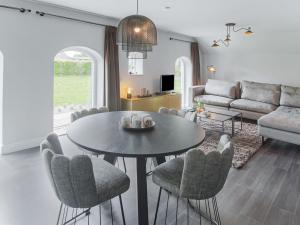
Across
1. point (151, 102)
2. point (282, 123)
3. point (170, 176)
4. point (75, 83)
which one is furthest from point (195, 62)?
point (170, 176)

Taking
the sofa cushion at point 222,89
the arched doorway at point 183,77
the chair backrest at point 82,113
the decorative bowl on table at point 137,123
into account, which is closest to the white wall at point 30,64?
the chair backrest at point 82,113

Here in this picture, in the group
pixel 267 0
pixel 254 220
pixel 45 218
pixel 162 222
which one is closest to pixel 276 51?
pixel 267 0

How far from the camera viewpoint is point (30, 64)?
12.4 ft

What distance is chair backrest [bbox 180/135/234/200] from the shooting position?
1.57 metres

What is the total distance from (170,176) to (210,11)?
11.1ft

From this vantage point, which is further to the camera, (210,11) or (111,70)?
(111,70)

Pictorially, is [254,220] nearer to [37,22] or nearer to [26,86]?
[26,86]

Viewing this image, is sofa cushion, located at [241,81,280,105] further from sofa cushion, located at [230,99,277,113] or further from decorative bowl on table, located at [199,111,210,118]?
decorative bowl on table, located at [199,111,210,118]

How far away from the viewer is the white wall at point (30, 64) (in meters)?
3.56

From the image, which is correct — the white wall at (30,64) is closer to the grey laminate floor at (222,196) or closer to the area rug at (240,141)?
the grey laminate floor at (222,196)

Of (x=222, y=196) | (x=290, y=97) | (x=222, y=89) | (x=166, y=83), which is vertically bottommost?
(x=222, y=196)

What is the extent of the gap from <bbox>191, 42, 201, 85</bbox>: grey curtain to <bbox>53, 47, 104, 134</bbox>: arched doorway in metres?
3.68

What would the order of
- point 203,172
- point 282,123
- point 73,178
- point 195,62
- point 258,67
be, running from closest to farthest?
1. point 73,178
2. point 203,172
3. point 282,123
4. point 258,67
5. point 195,62

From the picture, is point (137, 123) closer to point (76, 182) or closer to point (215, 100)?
point (76, 182)
